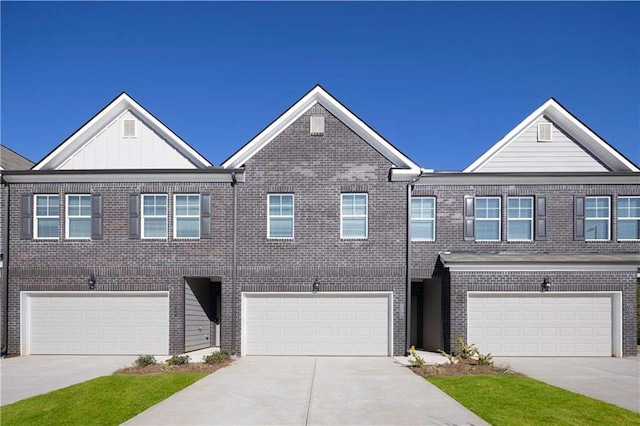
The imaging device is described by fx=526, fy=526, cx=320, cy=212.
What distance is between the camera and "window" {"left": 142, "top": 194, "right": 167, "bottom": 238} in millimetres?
17125

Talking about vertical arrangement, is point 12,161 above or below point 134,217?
above

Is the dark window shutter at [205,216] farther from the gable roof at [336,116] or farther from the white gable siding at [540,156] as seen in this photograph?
the white gable siding at [540,156]

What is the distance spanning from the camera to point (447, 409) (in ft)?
30.4

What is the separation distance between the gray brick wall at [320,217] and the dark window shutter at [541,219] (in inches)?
172

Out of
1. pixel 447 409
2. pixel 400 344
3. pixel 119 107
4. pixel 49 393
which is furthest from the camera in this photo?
pixel 119 107

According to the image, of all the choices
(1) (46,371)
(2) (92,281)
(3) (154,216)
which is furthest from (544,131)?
(1) (46,371)

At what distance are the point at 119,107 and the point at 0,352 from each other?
28.7ft

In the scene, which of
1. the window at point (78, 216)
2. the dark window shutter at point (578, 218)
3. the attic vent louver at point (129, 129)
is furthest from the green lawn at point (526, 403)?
the attic vent louver at point (129, 129)

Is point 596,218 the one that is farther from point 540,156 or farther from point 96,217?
point 96,217

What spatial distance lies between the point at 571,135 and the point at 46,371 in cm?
1762

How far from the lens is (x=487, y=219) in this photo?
56.5ft

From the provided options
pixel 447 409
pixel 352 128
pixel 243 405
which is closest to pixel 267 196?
pixel 352 128

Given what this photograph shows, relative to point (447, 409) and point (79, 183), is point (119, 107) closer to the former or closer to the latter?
point (79, 183)

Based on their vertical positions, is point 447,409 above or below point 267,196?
below
